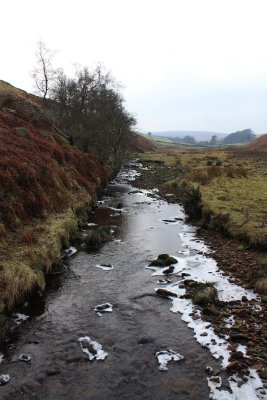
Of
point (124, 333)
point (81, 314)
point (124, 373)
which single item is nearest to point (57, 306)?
point (81, 314)

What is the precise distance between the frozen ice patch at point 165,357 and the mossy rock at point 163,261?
7.40m

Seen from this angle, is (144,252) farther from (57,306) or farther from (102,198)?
(102,198)

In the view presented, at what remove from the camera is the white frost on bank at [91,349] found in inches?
433

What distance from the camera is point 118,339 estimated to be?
39.2ft

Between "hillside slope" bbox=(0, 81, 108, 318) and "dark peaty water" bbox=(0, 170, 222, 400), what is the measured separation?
1.17m

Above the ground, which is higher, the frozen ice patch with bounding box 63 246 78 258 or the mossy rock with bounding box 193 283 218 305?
the mossy rock with bounding box 193 283 218 305

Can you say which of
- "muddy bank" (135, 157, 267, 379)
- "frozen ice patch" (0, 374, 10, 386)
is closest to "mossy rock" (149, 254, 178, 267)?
"muddy bank" (135, 157, 267, 379)

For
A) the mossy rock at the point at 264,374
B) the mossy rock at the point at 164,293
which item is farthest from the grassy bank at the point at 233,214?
the mossy rock at the point at 264,374

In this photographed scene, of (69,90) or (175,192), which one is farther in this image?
(69,90)

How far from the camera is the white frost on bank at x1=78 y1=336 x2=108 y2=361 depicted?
433 inches

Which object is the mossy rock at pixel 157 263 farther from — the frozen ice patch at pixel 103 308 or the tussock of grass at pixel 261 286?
the tussock of grass at pixel 261 286

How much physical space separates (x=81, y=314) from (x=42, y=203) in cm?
1104

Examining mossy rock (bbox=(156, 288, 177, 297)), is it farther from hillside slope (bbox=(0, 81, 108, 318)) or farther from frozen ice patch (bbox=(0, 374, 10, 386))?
frozen ice patch (bbox=(0, 374, 10, 386))

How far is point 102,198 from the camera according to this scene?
38.0m
